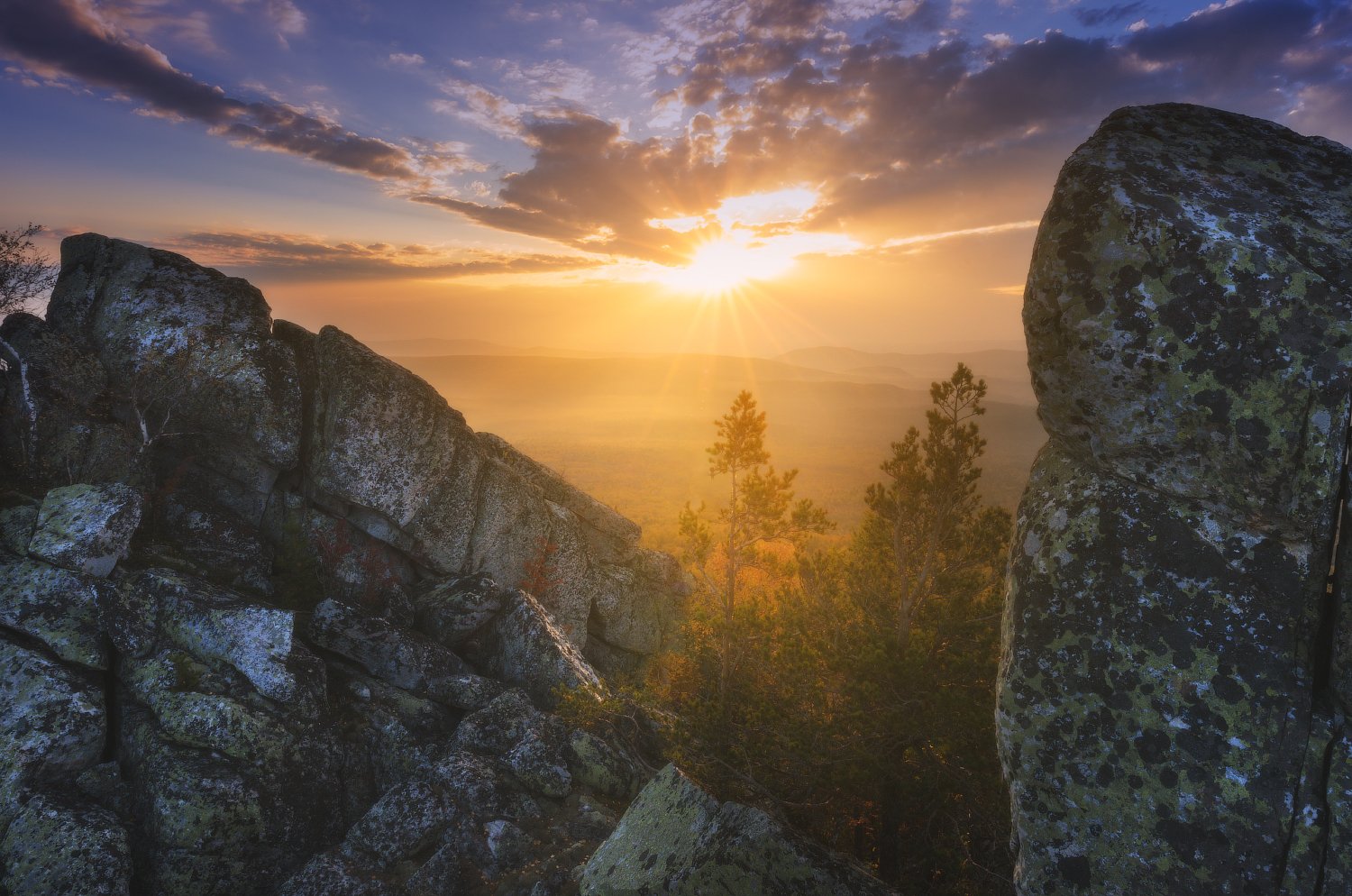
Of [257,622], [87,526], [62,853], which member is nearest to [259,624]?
[257,622]

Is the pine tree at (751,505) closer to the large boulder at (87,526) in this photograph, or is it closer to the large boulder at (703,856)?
the large boulder at (703,856)

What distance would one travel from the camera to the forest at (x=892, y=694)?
11039mm

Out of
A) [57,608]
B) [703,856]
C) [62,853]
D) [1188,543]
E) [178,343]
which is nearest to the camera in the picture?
[1188,543]

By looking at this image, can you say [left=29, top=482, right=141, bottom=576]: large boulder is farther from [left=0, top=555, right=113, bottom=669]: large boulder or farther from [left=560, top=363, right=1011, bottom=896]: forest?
[left=560, top=363, right=1011, bottom=896]: forest

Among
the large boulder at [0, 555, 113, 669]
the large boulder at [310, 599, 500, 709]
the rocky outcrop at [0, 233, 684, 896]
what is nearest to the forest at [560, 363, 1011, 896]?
the large boulder at [310, 599, 500, 709]

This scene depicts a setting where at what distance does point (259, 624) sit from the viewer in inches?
563

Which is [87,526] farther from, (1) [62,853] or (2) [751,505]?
(2) [751,505]

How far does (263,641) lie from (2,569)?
533 centimetres

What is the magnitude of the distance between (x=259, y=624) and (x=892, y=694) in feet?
46.7

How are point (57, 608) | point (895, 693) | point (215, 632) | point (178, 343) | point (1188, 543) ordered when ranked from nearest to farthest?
point (1188, 543)
point (895, 693)
point (57, 608)
point (215, 632)
point (178, 343)

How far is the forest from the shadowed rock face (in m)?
5.57

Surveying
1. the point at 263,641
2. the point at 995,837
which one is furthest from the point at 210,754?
the point at 995,837

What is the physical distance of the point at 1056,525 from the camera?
6.07m

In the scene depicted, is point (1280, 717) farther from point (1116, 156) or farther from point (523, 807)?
point (523, 807)
